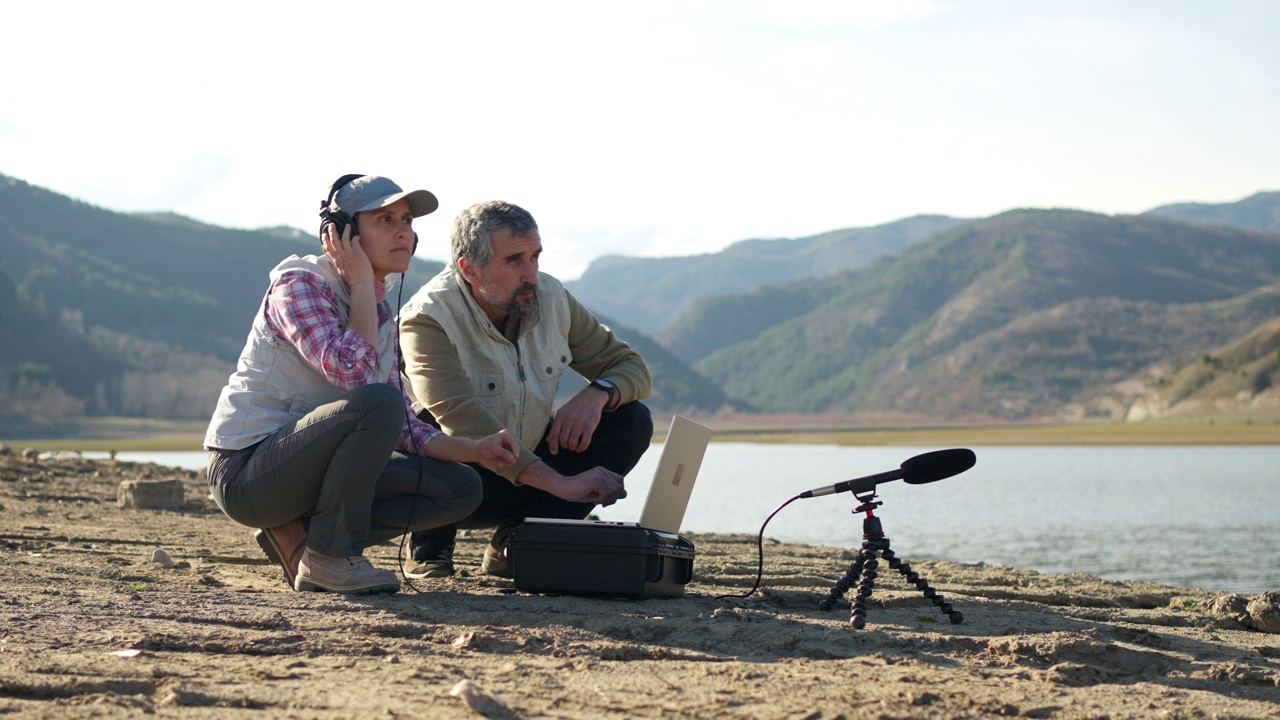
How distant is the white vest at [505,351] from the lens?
4.64m

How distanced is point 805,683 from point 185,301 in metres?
107

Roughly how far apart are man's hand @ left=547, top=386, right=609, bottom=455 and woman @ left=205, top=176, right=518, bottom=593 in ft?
1.68

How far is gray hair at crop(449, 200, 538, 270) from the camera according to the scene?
459cm

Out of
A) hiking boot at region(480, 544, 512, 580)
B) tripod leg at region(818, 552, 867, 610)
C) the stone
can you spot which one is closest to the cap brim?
hiking boot at region(480, 544, 512, 580)

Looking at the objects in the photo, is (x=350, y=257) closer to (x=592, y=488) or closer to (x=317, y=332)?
(x=317, y=332)

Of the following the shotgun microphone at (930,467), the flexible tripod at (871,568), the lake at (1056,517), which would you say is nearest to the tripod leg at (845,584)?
the flexible tripod at (871,568)

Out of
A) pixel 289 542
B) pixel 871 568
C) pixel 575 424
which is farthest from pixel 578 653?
pixel 575 424

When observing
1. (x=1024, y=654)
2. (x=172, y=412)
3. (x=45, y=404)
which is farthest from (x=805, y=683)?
(x=172, y=412)

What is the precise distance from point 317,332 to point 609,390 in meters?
1.41

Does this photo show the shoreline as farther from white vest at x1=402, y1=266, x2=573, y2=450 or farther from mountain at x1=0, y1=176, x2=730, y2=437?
white vest at x1=402, y1=266, x2=573, y2=450

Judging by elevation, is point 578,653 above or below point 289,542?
below

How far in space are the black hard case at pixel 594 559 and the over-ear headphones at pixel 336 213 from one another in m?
1.21

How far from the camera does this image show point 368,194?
4.13m

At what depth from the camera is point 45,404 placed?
6756 cm
